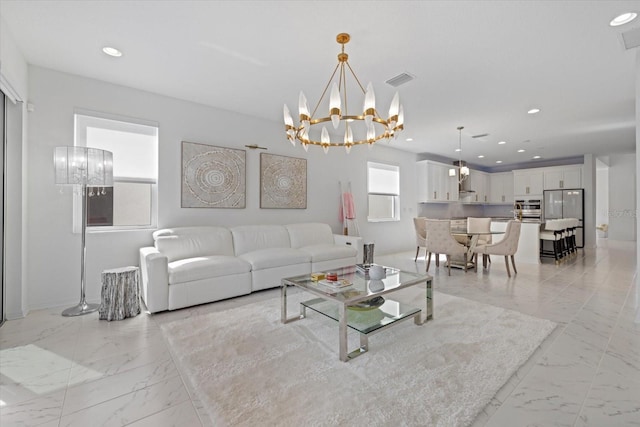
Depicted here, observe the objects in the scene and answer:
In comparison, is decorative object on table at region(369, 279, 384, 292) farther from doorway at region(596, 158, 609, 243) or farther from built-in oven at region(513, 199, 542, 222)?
doorway at region(596, 158, 609, 243)

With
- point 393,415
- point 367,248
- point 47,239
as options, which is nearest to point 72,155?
point 47,239

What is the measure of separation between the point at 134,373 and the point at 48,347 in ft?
3.28

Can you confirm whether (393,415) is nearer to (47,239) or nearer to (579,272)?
(47,239)

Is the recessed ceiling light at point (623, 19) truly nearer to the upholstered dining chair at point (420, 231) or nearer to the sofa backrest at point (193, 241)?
the upholstered dining chair at point (420, 231)

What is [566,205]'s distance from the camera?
7.84m

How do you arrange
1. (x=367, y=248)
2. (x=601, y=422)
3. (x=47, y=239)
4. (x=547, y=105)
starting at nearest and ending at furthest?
(x=601, y=422) < (x=47, y=239) < (x=547, y=105) < (x=367, y=248)

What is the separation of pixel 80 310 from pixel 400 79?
14.5 feet

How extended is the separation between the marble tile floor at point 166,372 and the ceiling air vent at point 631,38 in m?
2.41

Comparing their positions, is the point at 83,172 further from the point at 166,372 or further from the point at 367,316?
the point at 367,316

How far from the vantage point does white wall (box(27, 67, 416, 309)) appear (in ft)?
10.1

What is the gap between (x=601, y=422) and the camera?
1.44 metres

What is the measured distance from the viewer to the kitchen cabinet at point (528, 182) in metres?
8.40

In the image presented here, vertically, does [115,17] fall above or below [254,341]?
above

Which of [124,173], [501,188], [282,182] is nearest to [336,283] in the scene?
[282,182]
